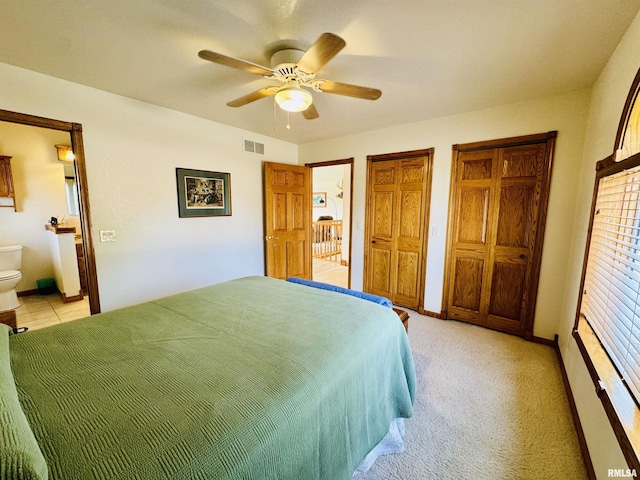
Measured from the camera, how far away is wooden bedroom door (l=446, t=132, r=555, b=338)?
2643 mm

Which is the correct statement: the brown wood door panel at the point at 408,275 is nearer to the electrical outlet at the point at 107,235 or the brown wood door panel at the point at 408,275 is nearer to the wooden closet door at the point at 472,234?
the wooden closet door at the point at 472,234

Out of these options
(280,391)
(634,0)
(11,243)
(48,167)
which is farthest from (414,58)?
(11,243)

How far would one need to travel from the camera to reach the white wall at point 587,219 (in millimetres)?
1262

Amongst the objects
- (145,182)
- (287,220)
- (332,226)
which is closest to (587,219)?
(287,220)

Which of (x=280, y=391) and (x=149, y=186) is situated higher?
(x=149, y=186)

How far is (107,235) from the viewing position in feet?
8.34

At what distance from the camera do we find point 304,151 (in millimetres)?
4344

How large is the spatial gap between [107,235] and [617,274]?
150 inches

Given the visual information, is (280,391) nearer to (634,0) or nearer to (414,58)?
(414,58)

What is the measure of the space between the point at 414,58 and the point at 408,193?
69.8 inches

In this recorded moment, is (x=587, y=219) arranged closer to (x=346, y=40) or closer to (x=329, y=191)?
(x=346, y=40)

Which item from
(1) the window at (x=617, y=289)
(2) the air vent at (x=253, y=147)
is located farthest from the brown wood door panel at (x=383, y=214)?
(1) the window at (x=617, y=289)

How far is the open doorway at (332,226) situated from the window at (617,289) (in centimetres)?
258

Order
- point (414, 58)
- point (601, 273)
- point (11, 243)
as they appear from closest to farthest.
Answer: point (601, 273) < point (414, 58) < point (11, 243)
